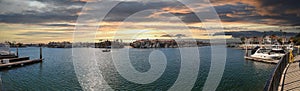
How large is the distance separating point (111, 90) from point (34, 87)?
7.34 meters

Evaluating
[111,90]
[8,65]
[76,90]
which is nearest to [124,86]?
[111,90]

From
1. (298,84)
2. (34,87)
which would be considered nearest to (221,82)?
(298,84)

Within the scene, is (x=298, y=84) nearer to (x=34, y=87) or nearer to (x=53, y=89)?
(x=53, y=89)

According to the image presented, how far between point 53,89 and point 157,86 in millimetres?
8737

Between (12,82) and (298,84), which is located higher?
(298,84)

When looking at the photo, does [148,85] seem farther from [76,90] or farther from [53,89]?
[53,89]

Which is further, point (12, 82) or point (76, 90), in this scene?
point (12, 82)

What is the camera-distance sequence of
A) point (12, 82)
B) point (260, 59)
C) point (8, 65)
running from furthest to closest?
point (260, 59), point (8, 65), point (12, 82)

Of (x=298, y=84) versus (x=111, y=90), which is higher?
(x=298, y=84)

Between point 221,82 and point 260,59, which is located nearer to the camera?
point 221,82

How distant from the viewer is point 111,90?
21.8 meters

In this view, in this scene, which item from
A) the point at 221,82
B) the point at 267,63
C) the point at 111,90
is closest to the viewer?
the point at 111,90

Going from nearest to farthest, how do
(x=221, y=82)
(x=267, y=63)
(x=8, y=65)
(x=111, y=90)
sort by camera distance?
(x=111, y=90) → (x=221, y=82) → (x=8, y=65) → (x=267, y=63)

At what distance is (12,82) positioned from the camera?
A: 26.9 m
